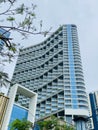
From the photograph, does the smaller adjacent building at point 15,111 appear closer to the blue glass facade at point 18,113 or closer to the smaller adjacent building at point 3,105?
the blue glass facade at point 18,113

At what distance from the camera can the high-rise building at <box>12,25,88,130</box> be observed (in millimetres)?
57406

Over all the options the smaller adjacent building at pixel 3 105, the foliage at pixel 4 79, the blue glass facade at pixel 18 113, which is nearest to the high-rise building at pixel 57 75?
the blue glass facade at pixel 18 113

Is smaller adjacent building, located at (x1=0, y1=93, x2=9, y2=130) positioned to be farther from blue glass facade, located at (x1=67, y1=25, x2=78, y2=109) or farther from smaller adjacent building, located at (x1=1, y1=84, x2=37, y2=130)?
blue glass facade, located at (x1=67, y1=25, x2=78, y2=109)

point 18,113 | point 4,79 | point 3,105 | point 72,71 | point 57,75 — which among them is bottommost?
point 4,79

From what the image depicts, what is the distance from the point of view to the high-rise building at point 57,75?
57.4m

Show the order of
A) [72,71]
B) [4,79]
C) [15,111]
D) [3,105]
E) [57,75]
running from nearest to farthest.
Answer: [4,79] → [3,105] → [15,111] → [72,71] → [57,75]

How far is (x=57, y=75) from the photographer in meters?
70.4

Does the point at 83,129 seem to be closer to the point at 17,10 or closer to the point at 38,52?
the point at 17,10

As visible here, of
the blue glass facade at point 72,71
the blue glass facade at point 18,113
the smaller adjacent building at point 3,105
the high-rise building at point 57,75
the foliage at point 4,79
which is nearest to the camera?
the foliage at point 4,79

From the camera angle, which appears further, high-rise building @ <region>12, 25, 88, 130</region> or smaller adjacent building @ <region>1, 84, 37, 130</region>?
high-rise building @ <region>12, 25, 88, 130</region>

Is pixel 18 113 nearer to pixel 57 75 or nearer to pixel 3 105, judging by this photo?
pixel 3 105

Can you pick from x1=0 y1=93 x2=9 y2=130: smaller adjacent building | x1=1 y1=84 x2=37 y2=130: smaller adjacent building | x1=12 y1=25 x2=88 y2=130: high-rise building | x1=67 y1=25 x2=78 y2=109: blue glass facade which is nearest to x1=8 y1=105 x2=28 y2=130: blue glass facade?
x1=1 y1=84 x2=37 y2=130: smaller adjacent building

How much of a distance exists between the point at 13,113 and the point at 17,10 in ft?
42.4

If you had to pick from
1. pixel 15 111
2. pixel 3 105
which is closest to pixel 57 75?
pixel 15 111
